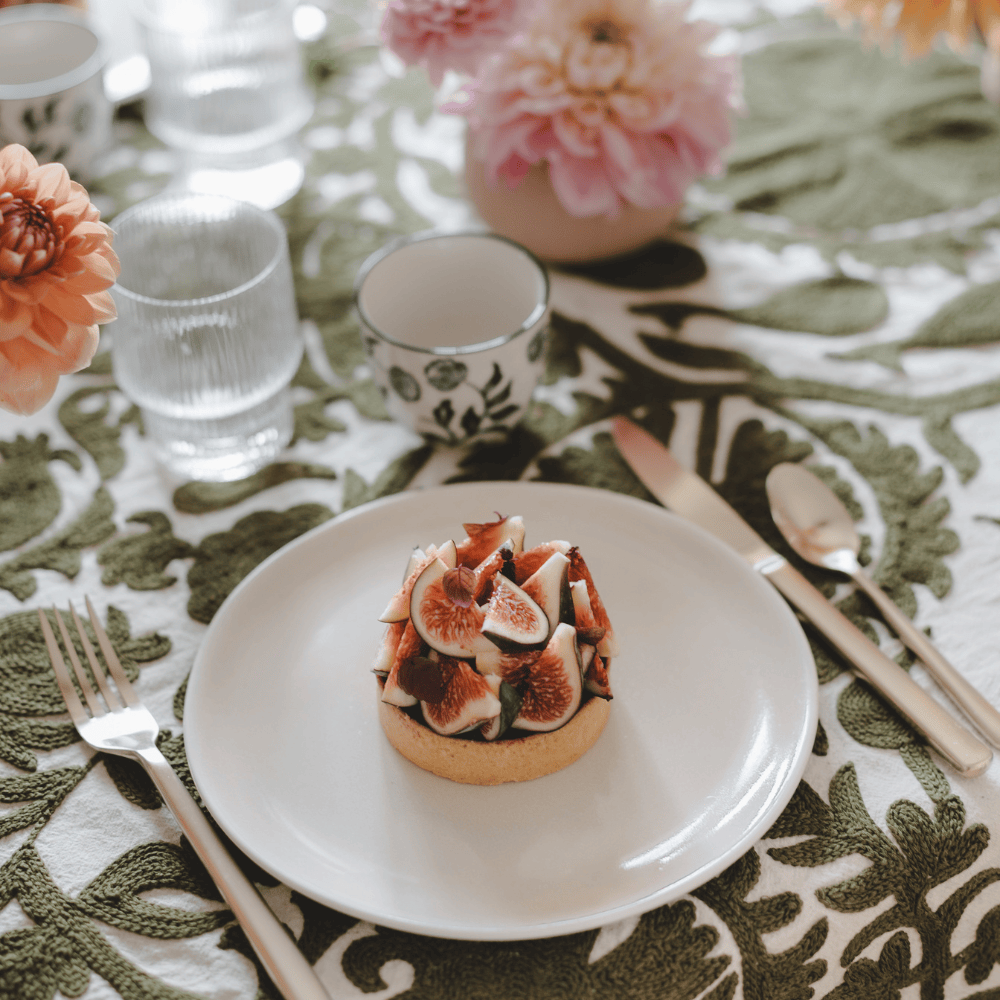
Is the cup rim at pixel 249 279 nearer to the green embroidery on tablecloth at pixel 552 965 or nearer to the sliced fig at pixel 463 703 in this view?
the sliced fig at pixel 463 703

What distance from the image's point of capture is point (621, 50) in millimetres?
1052

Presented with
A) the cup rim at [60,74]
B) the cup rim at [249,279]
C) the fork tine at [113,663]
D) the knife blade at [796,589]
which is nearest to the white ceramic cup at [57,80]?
the cup rim at [60,74]

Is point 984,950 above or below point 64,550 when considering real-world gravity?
below

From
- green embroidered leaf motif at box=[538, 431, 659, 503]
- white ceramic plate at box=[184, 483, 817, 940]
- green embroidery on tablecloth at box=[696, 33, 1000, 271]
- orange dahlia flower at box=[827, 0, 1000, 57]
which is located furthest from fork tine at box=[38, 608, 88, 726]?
orange dahlia flower at box=[827, 0, 1000, 57]

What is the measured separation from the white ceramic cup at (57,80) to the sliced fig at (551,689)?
0.90 metres

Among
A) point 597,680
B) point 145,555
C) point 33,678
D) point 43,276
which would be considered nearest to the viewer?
point 43,276

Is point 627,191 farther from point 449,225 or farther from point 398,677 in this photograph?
point 398,677

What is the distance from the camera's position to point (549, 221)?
116cm

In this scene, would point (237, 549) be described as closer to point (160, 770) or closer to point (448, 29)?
point (160, 770)

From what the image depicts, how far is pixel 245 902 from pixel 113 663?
0.82 ft

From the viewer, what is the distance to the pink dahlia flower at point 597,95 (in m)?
1.05

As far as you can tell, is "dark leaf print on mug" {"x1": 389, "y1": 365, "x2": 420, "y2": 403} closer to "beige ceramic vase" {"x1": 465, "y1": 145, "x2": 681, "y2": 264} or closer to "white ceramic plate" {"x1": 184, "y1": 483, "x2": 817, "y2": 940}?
"white ceramic plate" {"x1": 184, "y1": 483, "x2": 817, "y2": 940}

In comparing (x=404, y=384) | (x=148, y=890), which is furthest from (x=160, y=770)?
(x=404, y=384)

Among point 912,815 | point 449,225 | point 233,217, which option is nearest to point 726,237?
point 449,225
